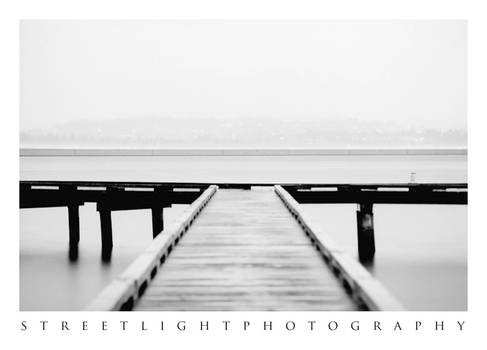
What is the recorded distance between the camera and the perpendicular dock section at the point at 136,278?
350cm

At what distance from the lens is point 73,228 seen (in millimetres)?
15766

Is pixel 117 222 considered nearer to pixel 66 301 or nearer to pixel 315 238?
pixel 66 301

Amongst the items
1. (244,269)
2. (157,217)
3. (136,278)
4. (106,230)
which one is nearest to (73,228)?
(106,230)

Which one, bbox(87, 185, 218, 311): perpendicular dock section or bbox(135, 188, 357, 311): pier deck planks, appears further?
bbox(135, 188, 357, 311): pier deck planks

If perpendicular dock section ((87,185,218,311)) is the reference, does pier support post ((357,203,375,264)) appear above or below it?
below

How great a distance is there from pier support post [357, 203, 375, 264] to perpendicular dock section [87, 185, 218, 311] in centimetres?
816

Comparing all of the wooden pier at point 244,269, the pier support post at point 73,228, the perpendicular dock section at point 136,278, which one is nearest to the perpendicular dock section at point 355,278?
Answer: the wooden pier at point 244,269

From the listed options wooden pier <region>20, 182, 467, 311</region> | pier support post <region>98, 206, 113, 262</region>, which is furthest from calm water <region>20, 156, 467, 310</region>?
wooden pier <region>20, 182, 467, 311</region>

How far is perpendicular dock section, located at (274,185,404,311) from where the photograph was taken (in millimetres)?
3530

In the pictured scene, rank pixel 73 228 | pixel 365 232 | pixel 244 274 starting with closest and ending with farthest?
pixel 244 274 < pixel 365 232 < pixel 73 228

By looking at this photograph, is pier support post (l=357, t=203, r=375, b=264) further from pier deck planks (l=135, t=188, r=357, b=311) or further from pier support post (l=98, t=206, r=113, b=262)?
pier deck planks (l=135, t=188, r=357, b=311)

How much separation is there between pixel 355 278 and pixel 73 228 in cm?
1308

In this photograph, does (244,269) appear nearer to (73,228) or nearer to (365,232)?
(365,232)
